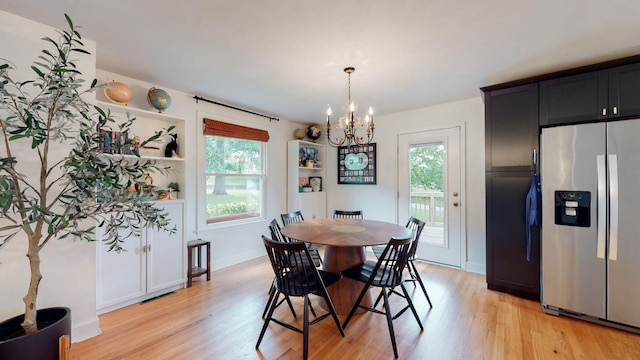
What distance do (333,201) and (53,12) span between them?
14.0 feet

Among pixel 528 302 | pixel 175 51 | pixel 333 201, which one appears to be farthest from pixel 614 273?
pixel 175 51

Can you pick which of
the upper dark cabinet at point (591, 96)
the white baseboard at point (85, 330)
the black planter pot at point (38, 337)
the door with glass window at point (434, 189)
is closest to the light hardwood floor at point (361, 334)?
the white baseboard at point (85, 330)

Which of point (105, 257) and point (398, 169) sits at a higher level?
point (398, 169)

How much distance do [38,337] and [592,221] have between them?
4.11 meters

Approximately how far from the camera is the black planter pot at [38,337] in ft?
4.51

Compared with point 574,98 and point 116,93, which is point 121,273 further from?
point 574,98

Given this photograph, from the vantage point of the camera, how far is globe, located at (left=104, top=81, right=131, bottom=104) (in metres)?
2.51

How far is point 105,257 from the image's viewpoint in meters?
2.48

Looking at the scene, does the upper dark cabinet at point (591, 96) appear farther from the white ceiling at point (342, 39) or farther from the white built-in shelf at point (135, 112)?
the white built-in shelf at point (135, 112)

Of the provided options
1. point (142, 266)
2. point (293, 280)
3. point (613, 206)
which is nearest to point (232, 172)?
point (142, 266)

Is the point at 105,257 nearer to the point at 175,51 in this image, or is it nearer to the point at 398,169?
the point at 175,51

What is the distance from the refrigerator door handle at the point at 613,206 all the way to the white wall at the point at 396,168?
132 cm

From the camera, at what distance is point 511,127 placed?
2.85m

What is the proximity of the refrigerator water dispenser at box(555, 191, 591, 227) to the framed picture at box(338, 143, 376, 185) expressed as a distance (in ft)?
8.17
